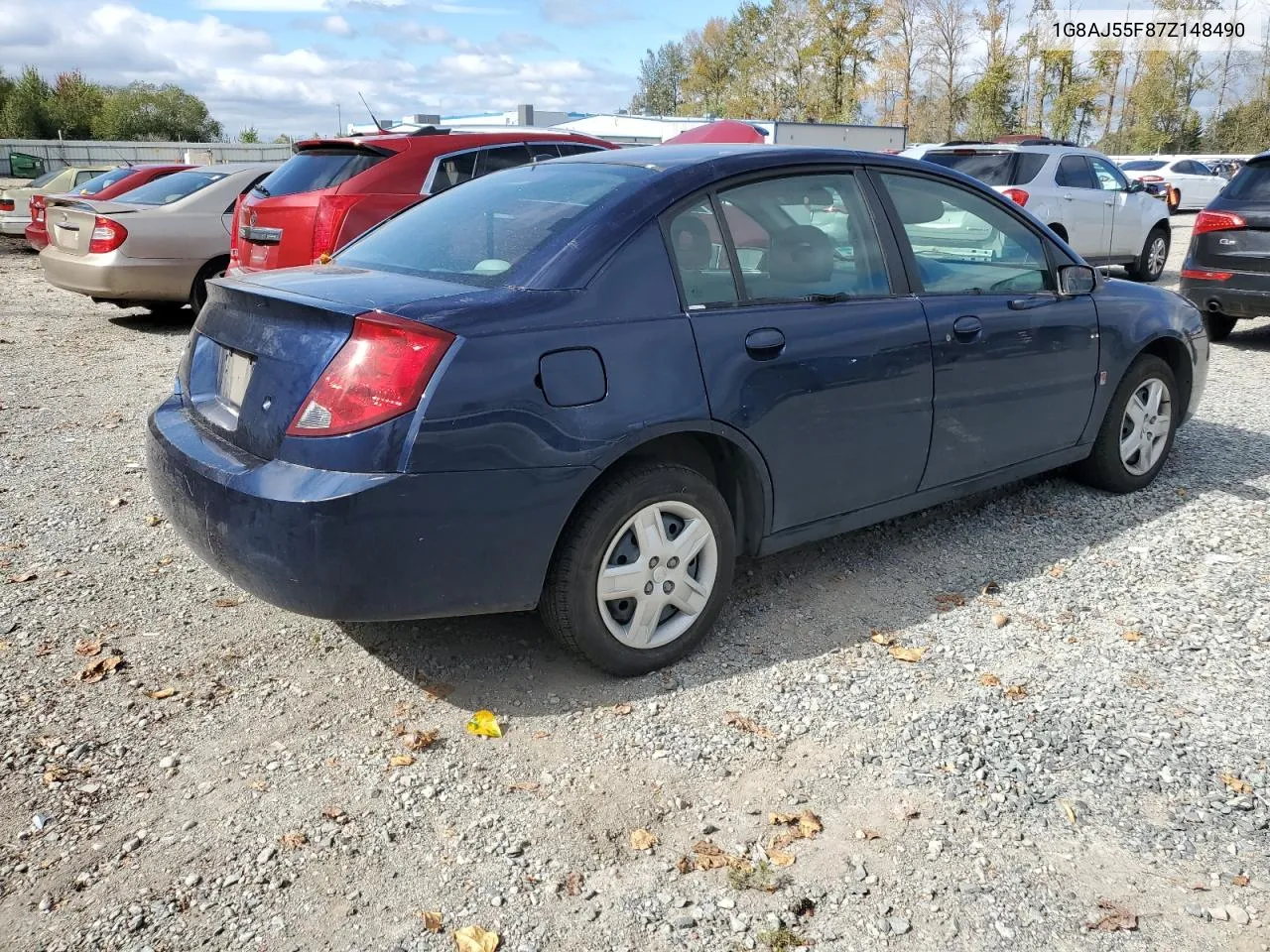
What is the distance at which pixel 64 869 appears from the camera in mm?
2621

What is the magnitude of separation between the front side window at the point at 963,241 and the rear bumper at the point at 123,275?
8427mm

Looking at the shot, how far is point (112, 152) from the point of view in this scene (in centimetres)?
4534

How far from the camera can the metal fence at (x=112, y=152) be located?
42594 mm

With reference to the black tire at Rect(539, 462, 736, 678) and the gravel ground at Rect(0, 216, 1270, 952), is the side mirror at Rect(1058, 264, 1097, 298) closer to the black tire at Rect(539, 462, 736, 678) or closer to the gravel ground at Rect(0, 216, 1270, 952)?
the gravel ground at Rect(0, 216, 1270, 952)

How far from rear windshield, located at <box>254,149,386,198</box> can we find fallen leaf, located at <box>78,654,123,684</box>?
16.4 ft

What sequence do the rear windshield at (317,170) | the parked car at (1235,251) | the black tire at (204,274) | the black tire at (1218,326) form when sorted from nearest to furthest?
the rear windshield at (317,170) → the parked car at (1235,251) → the black tire at (1218,326) → the black tire at (204,274)

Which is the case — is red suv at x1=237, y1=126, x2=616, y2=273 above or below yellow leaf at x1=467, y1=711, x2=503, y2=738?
above

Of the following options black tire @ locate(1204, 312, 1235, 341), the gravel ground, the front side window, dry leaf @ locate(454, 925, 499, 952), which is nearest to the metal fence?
black tire @ locate(1204, 312, 1235, 341)

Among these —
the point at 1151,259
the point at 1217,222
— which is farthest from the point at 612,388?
the point at 1151,259

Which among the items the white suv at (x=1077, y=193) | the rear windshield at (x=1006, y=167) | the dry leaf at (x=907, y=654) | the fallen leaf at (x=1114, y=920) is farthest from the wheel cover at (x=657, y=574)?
the rear windshield at (x=1006, y=167)

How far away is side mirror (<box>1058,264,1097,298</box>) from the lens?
476 cm

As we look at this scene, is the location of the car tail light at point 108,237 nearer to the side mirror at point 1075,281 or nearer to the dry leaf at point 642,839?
the side mirror at point 1075,281

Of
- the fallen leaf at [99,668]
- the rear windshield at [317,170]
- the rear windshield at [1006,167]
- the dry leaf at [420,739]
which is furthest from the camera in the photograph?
the rear windshield at [1006,167]

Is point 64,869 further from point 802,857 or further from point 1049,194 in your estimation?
point 1049,194
